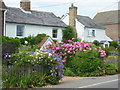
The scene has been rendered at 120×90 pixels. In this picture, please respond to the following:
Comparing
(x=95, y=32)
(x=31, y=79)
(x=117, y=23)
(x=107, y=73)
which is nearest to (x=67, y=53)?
(x=107, y=73)

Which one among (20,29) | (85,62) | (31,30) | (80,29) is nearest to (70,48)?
(85,62)

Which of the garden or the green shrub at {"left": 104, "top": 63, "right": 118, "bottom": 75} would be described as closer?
the garden

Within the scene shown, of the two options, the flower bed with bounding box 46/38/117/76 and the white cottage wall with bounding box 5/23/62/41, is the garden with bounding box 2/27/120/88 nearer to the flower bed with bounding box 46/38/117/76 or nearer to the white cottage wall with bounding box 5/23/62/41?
the flower bed with bounding box 46/38/117/76

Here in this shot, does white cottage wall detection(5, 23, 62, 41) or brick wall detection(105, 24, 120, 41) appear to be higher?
brick wall detection(105, 24, 120, 41)

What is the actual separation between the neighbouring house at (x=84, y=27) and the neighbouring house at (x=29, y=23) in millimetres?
4423

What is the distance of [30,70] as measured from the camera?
12133 millimetres

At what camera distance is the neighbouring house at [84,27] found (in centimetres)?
4353

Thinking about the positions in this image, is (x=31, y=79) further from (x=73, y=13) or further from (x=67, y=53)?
(x=73, y=13)

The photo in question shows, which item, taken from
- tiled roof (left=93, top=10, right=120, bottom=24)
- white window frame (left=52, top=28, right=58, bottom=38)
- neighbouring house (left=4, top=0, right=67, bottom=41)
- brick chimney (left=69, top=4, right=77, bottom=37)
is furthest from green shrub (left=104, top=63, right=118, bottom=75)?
tiled roof (left=93, top=10, right=120, bottom=24)

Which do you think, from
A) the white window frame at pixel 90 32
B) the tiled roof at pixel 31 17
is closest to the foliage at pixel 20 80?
the tiled roof at pixel 31 17

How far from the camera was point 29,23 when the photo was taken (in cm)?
3403

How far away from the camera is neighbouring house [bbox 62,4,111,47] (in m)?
43.5

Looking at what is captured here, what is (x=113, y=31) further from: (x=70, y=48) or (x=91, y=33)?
(x=70, y=48)

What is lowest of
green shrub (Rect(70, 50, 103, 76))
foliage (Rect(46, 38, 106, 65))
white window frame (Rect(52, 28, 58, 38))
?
green shrub (Rect(70, 50, 103, 76))
